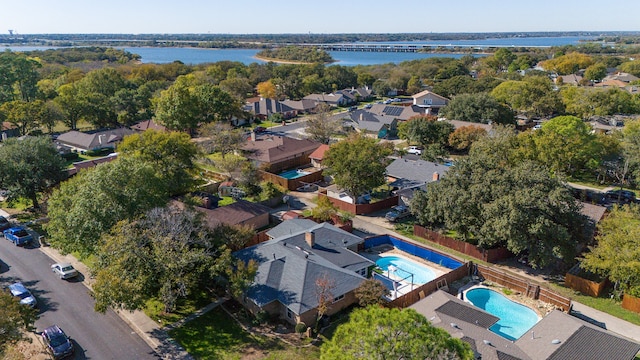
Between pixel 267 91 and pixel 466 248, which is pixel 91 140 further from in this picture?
pixel 466 248

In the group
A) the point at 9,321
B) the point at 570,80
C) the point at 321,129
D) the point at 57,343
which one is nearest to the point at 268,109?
Answer: the point at 321,129

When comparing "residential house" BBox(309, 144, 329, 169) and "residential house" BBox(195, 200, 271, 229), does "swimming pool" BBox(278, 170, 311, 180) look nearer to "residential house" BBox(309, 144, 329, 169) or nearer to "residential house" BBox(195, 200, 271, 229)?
"residential house" BBox(309, 144, 329, 169)

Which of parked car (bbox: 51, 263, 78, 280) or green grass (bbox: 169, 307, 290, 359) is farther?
parked car (bbox: 51, 263, 78, 280)

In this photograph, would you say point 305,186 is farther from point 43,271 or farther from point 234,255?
point 43,271

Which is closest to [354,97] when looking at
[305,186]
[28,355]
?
[305,186]

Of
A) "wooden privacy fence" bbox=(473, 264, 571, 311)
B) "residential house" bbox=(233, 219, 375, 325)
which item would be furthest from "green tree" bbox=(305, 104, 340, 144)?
"wooden privacy fence" bbox=(473, 264, 571, 311)

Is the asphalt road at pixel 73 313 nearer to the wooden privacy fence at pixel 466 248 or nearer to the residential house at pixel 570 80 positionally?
the wooden privacy fence at pixel 466 248
